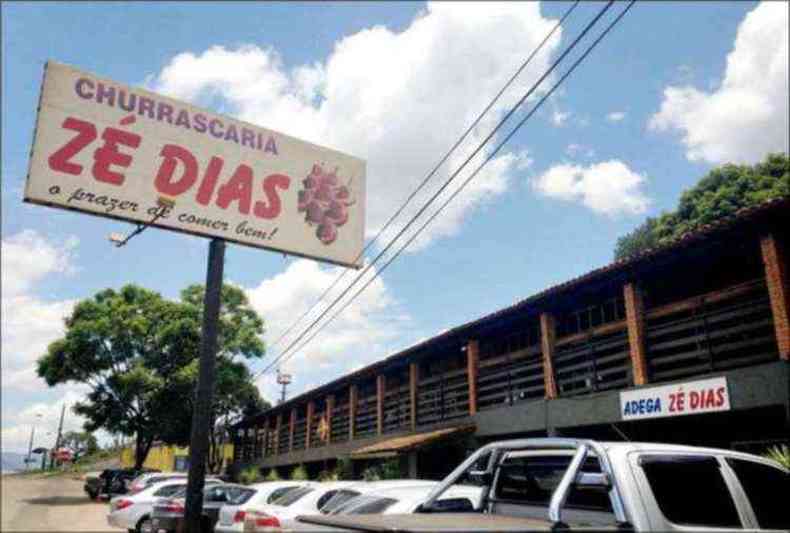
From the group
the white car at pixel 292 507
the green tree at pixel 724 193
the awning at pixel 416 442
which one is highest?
the green tree at pixel 724 193

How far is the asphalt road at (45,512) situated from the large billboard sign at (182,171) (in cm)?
929

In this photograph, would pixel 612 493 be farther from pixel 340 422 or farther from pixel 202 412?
pixel 340 422

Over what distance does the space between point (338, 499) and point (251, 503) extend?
10.2 feet

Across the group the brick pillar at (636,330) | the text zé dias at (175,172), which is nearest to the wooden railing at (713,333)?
the brick pillar at (636,330)

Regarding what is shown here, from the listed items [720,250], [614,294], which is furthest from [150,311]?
[720,250]

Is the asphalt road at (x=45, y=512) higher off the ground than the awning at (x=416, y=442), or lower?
lower

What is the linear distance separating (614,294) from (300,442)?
2472 cm

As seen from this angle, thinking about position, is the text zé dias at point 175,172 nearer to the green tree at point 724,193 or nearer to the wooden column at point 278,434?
the green tree at point 724,193

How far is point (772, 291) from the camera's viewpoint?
11.7 m

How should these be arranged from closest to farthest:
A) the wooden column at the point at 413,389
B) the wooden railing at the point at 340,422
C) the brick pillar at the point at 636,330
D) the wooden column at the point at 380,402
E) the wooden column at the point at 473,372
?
1. the brick pillar at the point at 636,330
2. the wooden column at the point at 473,372
3. the wooden column at the point at 413,389
4. the wooden column at the point at 380,402
5. the wooden railing at the point at 340,422

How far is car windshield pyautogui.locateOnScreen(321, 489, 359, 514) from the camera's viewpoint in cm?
1015

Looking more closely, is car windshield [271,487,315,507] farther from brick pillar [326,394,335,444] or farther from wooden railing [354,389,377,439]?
brick pillar [326,394,335,444]

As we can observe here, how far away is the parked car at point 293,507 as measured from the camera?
10.5 metres

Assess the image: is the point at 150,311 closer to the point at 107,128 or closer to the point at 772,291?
the point at 107,128
